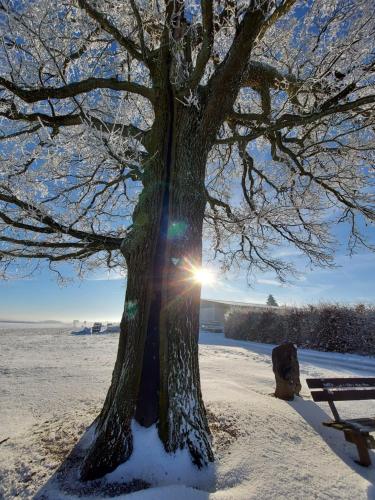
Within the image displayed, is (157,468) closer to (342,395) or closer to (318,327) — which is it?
(342,395)

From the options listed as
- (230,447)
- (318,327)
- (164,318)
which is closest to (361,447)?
(230,447)

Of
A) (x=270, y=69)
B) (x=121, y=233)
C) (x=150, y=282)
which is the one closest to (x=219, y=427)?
(x=150, y=282)

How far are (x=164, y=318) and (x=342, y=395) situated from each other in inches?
124

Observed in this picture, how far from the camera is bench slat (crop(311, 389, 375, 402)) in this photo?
14.4 feet

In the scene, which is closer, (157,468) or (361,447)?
(157,468)

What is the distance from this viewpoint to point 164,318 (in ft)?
10.8

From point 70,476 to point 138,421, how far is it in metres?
0.78

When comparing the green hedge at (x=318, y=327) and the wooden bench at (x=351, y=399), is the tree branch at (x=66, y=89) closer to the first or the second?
the wooden bench at (x=351, y=399)

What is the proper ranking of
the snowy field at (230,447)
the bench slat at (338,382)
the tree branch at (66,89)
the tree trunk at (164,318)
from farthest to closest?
the bench slat at (338,382) → the tree branch at (66,89) → the tree trunk at (164,318) → the snowy field at (230,447)

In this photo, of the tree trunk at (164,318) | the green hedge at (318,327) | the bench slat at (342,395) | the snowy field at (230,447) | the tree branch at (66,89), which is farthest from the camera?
the green hedge at (318,327)

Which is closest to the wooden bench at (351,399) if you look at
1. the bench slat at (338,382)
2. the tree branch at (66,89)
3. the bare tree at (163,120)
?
the bench slat at (338,382)

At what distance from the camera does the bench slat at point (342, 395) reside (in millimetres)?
4383

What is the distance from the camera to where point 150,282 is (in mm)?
3428

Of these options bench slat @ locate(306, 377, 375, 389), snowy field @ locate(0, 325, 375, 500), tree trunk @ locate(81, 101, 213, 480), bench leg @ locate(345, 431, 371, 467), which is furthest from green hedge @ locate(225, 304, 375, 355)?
tree trunk @ locate(81, 101, 213, 480)
